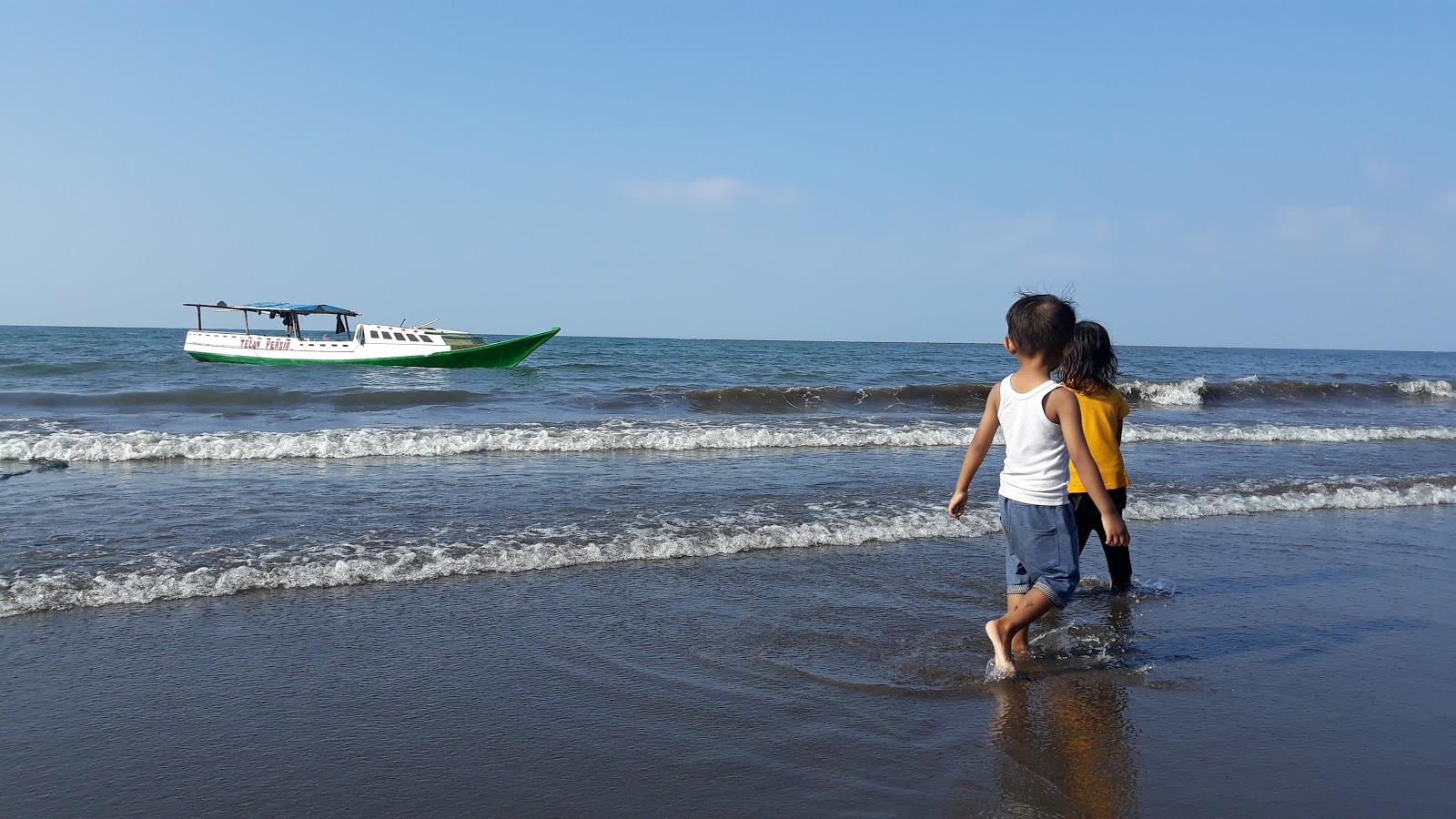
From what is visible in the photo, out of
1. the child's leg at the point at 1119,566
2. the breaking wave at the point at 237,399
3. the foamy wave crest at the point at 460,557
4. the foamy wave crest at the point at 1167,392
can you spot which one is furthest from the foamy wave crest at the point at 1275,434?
the breaking wave at the point at 237,399

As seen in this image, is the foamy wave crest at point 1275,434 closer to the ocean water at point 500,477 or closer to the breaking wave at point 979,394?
the ocean water at point 500,477

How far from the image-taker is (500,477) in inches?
398

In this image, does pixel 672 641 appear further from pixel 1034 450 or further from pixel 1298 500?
pixel 1298 500

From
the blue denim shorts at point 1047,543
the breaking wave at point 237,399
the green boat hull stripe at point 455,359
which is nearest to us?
the blue denim shorts at point 1047,543

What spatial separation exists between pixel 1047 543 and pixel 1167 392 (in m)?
25.1

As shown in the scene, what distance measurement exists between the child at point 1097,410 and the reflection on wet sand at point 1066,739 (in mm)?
960

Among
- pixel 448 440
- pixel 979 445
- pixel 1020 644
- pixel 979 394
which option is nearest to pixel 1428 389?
pixel 979 394

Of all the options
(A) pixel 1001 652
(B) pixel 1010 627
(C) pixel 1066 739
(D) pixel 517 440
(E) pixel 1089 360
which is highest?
(E) pixel 1089 360

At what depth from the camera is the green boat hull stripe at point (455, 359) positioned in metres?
30.2

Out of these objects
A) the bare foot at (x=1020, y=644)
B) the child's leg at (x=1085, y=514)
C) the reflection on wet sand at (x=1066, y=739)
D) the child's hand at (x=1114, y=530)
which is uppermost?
the child's hand at (x=1114, y=530)

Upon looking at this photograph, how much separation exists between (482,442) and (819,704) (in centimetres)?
971

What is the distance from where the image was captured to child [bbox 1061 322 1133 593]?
5141mm

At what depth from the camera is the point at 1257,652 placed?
4734mm

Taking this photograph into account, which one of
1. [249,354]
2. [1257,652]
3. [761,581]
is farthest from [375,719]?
[249,354]
